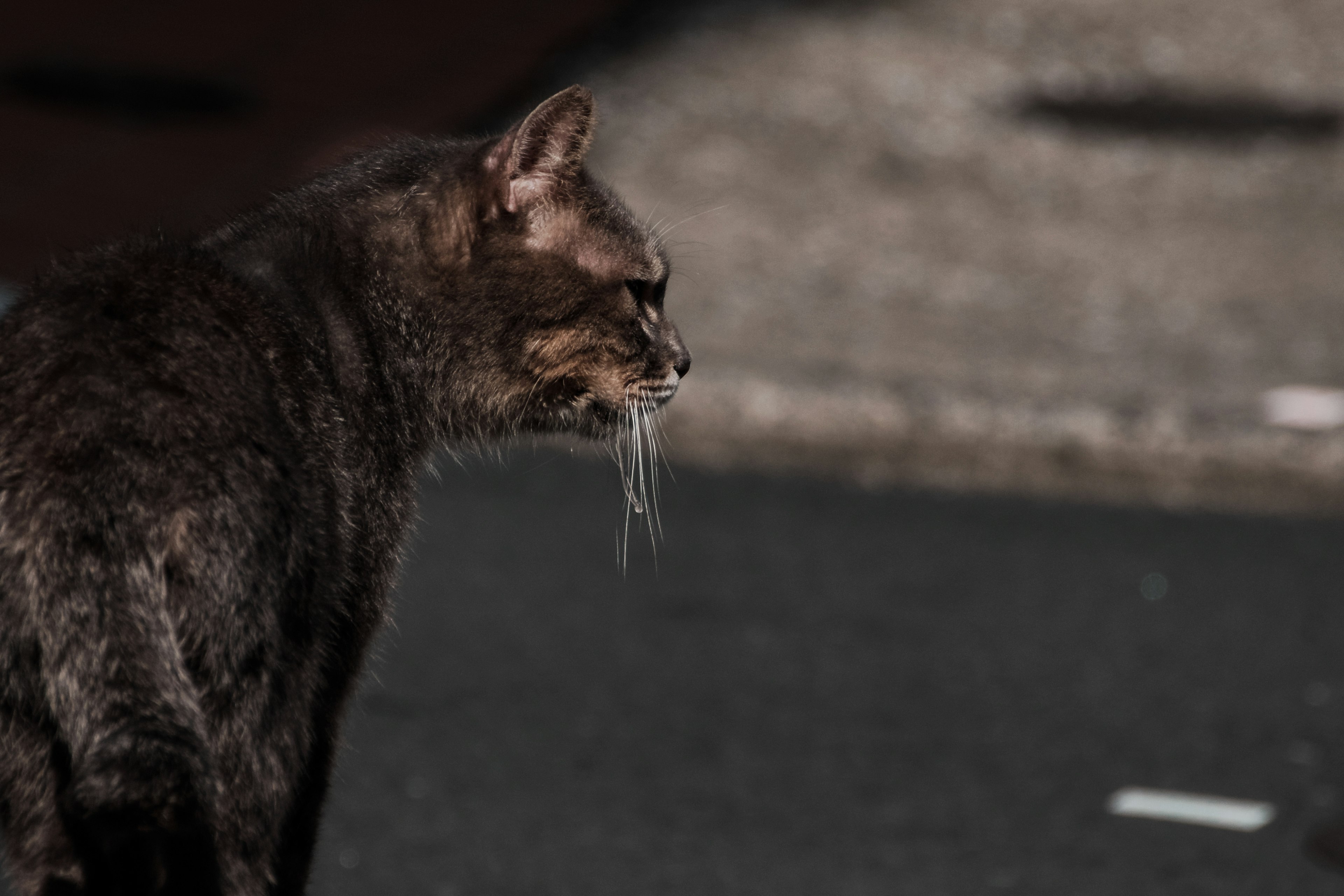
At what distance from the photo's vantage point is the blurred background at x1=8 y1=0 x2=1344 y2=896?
4434mm

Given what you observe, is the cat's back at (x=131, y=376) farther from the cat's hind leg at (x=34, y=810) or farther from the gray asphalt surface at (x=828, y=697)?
the gray asphalt surface at (x=828, y=697)

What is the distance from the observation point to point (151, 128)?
866cm

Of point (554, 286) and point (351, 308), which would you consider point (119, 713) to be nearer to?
point (351, 308)

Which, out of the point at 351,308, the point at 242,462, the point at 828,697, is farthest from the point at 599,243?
the point at 828,697

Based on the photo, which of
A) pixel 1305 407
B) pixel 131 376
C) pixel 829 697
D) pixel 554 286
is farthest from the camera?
pixel 1305 407

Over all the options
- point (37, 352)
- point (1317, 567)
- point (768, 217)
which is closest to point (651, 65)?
point (768, 217)

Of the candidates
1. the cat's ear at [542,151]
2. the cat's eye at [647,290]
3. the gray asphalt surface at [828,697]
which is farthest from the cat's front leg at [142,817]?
the gray asphalt surface at [828,697]

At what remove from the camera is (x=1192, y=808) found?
14.7ft

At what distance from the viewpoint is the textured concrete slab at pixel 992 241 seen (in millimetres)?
6516

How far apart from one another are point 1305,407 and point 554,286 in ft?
13.4

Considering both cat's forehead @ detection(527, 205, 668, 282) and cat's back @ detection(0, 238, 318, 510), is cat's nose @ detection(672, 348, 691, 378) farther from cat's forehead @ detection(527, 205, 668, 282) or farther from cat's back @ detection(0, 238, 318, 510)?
cat's back @ detection(0, 238, 318, 510)

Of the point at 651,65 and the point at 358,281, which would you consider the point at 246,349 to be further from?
the point at 651,65

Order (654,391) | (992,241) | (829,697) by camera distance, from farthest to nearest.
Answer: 1. (992,241)
2. (829,697)
3. (654,391)

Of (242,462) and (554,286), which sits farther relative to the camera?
(554,286)
